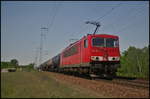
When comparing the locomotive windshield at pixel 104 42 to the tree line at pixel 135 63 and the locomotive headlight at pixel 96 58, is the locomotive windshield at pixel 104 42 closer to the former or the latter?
the locomotive headlight at pixel 96 58

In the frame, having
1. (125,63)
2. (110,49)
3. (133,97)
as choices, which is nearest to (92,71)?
(110,49)

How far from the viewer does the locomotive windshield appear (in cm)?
1622

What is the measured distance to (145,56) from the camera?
56188mm

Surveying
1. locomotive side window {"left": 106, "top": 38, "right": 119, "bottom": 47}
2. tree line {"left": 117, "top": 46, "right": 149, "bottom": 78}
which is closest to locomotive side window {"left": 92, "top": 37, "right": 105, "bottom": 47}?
locomotive side window {"left": 106, "top": 38, "right": 119, "bottom": 47}

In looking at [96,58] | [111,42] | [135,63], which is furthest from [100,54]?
[135,63]

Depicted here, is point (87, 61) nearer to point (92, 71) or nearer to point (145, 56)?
point (92, 71)

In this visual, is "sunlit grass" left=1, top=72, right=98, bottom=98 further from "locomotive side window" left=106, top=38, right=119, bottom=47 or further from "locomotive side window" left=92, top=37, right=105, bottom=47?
"locomotive side window" left=106, top=38, right=119, bottom=47

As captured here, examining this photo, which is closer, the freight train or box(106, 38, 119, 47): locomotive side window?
the freight train

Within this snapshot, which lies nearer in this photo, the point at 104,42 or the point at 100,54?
the point at 100,54

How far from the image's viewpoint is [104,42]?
1647 centimetres

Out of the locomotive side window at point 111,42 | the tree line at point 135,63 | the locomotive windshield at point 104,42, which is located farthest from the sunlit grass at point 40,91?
the tree line at point 135,63

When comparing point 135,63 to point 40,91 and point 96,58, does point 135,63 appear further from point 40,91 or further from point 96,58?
point 40,91

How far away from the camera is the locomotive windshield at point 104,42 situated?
639 inches

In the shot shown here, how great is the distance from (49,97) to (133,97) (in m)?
3.41
